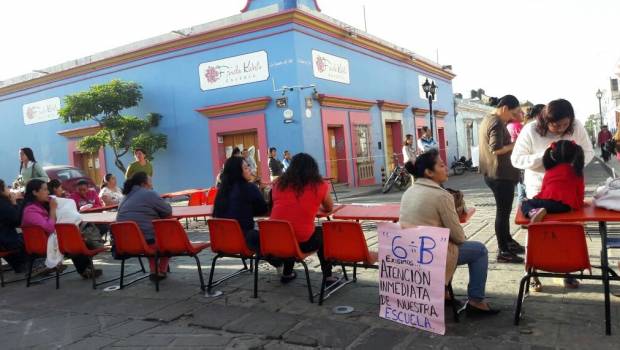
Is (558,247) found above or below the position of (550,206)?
below

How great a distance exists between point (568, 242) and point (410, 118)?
1756cm

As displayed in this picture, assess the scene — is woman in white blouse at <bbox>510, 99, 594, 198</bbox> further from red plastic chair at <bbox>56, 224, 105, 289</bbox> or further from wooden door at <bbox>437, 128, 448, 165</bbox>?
wooden door at <bbox>437, 128, 448, 165</bbox>

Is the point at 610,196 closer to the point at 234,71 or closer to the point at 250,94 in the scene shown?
the point at 250,94

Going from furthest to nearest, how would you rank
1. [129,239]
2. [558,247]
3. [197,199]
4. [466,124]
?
[466,124] → [197,199] → [129,239] → [558,247]

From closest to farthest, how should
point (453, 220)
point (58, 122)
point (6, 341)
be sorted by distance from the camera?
point (453, 220) < point (6, 341) < point (58, 122)

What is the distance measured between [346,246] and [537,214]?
56.3 inches

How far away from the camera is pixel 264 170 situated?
14.2 metres

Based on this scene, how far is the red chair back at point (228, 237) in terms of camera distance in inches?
178

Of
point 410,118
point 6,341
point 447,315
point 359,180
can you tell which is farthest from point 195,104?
point 447,315

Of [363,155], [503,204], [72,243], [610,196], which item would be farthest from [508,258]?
[363,155]

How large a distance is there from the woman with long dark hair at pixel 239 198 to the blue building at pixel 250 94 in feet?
28.7

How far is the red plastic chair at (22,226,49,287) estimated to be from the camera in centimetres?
560

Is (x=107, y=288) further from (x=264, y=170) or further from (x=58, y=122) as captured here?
(x=58, y=122)

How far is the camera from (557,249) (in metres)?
3.09
